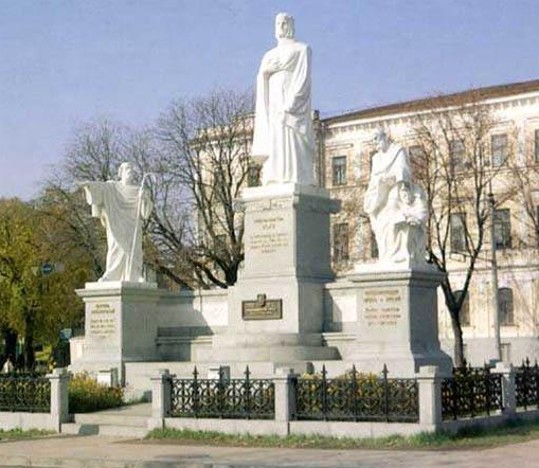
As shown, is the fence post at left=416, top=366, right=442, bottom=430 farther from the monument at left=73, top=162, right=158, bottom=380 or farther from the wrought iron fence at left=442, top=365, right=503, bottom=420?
the monument at left=73, top=162, right=158, bottom=380

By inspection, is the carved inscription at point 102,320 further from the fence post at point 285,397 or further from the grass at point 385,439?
the fence post at point 285,397

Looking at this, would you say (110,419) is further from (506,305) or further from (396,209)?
(506,305)

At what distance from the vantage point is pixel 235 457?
17797 millimetres

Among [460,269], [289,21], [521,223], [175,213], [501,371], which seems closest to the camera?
[501,371]

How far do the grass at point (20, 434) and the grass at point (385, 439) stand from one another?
294cm

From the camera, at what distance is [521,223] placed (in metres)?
55.2

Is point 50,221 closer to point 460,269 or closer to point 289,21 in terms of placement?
point 460,269

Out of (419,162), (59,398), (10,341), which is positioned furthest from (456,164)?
(59,398)

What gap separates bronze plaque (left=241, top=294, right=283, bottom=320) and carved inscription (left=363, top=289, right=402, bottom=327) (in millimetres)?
2728

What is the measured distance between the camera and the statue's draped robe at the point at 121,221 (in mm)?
29047

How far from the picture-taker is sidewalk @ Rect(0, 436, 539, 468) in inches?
649

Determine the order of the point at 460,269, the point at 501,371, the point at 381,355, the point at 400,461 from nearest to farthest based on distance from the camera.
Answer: the point at 400,461 < the point at 501,371 < the point at 381,355 < the point at 460,269

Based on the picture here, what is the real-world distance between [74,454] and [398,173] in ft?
31.1

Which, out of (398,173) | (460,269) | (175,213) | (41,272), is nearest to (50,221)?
(41,272)
